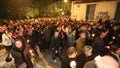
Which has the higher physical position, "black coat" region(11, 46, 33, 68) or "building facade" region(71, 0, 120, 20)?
"black coat" region(11, 46, 33, 68)

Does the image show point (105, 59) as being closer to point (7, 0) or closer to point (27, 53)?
point (27, 53)

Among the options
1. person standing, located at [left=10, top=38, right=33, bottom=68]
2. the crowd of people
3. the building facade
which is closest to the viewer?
the crowd of people

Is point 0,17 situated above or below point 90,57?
below

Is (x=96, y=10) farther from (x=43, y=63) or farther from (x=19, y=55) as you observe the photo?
(x=19, y=55)

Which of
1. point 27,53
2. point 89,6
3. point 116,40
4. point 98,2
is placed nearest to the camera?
point 27,53

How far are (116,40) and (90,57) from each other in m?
4.94

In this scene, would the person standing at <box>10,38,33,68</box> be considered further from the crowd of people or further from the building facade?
the building facade

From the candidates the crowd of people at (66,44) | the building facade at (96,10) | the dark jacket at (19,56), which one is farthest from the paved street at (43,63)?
the building facade at (96,10)

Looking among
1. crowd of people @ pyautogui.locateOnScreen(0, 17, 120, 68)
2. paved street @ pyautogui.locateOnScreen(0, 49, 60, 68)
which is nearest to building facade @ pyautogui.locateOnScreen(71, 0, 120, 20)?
crowd of people @ pyautogui.locateOnScreen(0, 17, 120, 68)

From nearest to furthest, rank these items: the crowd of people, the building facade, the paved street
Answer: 1. the crowd of people
2. the paved street
3. the building facade

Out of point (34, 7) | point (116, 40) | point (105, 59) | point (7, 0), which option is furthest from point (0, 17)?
point (105, 59)

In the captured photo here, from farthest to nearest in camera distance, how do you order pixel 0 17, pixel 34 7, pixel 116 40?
1. pixel 34 7
2. pixel 0 17
3. pixel 116 40

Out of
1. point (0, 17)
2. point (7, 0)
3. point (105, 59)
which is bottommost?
point (0, 17)

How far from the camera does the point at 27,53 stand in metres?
7.33
